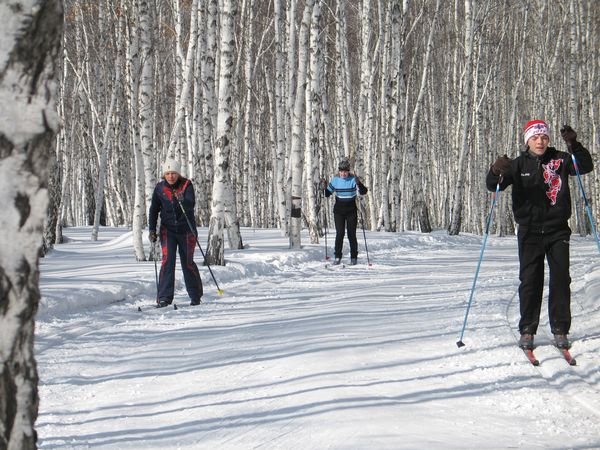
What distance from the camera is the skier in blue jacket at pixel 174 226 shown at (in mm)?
9703

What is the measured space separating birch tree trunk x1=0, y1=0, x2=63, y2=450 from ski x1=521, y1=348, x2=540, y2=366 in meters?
4.20

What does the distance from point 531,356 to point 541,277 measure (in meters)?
0.81

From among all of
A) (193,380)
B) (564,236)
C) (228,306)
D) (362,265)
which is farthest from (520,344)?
(362,265)

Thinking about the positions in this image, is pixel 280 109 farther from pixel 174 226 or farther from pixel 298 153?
pixel 174 226

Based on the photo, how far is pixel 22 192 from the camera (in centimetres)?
238

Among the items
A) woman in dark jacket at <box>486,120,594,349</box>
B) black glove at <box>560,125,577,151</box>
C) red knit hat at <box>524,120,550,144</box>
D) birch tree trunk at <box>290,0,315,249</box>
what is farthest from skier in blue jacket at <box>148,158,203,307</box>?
birch tree trunk at <box>290,0,315,249</box>

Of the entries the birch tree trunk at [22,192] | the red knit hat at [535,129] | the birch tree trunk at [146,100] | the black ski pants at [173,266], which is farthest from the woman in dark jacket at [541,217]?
the birch tree trunk at [146,100]

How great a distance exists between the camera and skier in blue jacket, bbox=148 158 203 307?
9.70 m

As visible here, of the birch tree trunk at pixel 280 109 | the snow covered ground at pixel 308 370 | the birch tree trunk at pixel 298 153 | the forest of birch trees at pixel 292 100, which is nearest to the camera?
the snow covered ground at pixel 308 370

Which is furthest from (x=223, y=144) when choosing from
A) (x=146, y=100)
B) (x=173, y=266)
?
(x=173, y=266)

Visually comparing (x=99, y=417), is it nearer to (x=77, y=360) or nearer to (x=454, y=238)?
(x=77, y=360)

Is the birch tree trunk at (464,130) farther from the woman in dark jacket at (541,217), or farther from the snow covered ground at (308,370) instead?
the woman in dark jacket at (541,217)

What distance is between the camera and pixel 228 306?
366 inches

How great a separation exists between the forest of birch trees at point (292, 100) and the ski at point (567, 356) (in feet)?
25.8
